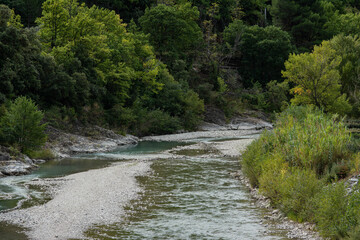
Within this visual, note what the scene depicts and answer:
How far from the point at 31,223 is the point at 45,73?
34559 millimetres

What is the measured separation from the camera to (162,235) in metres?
15.5

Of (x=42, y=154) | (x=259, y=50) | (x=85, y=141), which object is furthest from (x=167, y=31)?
(x=42, y=154)

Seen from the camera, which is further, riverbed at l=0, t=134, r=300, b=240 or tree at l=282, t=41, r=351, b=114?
tree at l=282, t=41, r=351, b=114

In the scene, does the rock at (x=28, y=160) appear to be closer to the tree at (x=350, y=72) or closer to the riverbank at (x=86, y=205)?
the riverbank at (x=86, y=205)

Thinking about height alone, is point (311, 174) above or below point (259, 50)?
below

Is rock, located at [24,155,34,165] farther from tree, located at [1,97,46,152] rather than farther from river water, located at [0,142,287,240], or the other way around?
tree, located at [1,97,46,152]

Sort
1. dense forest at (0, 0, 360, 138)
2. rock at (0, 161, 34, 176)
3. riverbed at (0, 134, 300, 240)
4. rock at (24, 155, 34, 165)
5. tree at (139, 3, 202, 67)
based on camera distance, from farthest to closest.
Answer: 1. tree at (139, 3, 202, 67)
2. dense forest at (0, 0, 360, 138)
3. rock at (24, 155, 34, 165)
4. rock at (0, 161, 34, 176)
5. riverbed at (0, 134, 300, 240)

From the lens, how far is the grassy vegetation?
45.0 ft

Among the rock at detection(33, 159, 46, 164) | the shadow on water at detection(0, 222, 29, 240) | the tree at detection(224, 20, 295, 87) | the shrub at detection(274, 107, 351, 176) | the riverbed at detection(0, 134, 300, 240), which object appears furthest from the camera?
the tree at detection(224, 20, 295, 87)

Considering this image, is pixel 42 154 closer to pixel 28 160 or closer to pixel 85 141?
pixel 28 160

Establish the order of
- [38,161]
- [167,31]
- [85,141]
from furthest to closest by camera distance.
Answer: [167,31], [85,141], [38,161]

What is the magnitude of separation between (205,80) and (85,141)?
43625 mm

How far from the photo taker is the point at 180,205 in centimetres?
1994

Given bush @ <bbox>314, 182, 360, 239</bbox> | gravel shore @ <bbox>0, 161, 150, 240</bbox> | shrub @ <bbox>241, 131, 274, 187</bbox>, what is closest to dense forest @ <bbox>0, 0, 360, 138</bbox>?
gravel shore @ <bbox>0, 161, 150, 240</bbox>
